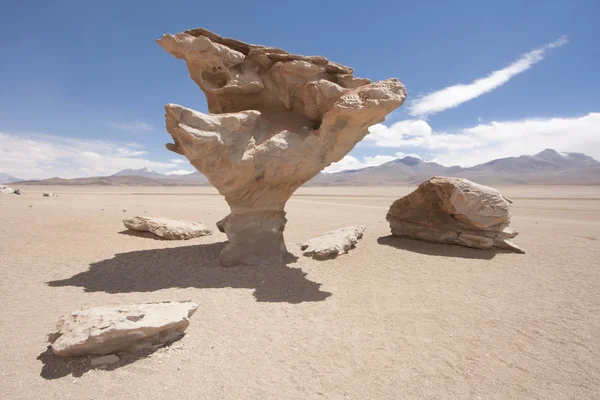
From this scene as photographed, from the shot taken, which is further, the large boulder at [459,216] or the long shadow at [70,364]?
the large boulder at [459,216]

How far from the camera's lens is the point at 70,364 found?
331cm

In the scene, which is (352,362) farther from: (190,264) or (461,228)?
(461,228)

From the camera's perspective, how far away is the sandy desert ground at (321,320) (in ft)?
10.6

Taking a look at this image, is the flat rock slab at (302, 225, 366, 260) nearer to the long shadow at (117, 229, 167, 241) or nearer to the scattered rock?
the long shadow at (117, 229, 167, 241)

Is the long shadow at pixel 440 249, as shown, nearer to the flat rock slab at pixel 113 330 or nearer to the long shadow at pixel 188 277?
the long shadow at pixel 188 277

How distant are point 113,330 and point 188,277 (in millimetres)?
2997

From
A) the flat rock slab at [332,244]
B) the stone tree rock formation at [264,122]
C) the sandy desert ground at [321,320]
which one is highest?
the stone tree rock formation at [264,122]

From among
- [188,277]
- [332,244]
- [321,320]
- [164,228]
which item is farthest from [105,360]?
[164,228]

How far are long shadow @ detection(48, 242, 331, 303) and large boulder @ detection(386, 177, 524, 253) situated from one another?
4.44 meters

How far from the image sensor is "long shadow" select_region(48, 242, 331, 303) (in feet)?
18.7

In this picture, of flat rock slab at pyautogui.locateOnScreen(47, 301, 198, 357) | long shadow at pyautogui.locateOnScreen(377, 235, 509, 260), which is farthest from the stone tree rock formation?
long shadow at pyautogui.locateOnScreen(377, 235, 509, 260)

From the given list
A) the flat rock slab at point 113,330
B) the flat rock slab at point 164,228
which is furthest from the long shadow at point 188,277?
the flat rock slab at point 113,330

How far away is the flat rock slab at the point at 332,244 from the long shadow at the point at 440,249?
44.9 inches

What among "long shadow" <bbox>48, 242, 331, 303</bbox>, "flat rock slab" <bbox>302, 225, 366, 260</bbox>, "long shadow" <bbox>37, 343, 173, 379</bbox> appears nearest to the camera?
"long shadow" <bbox>37, 343, 173, 379</bbox>
